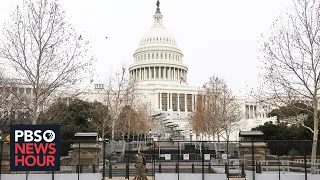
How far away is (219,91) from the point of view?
61.2 meters

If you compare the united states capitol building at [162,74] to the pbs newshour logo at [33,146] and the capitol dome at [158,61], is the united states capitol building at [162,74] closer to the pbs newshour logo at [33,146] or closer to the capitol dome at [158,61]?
the capitol dome at [158,61]

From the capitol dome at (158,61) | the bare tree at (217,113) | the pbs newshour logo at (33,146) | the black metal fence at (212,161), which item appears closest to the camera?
the pbs newshour logo at (33,146)

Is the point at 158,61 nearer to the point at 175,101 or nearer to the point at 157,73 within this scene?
the point at 157,73

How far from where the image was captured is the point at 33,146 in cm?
1961

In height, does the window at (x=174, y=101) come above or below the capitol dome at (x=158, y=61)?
below

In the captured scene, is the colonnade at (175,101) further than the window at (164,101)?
No

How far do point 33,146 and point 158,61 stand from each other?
14237 centimetres

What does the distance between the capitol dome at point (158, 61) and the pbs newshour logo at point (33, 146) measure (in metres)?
138

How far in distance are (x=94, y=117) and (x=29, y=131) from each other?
126ft

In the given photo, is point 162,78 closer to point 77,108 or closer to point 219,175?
point 77,108

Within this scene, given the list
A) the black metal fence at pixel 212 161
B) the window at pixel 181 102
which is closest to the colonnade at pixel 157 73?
the window at pixel 181 102

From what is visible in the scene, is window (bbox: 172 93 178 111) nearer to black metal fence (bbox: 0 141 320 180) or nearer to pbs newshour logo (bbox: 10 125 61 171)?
black metal fence (bbox: 0 141 320 180)

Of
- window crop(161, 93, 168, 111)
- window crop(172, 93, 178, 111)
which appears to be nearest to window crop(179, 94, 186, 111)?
window crop(172, 93, 178, 111)

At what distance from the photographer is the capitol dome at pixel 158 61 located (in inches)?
6368
